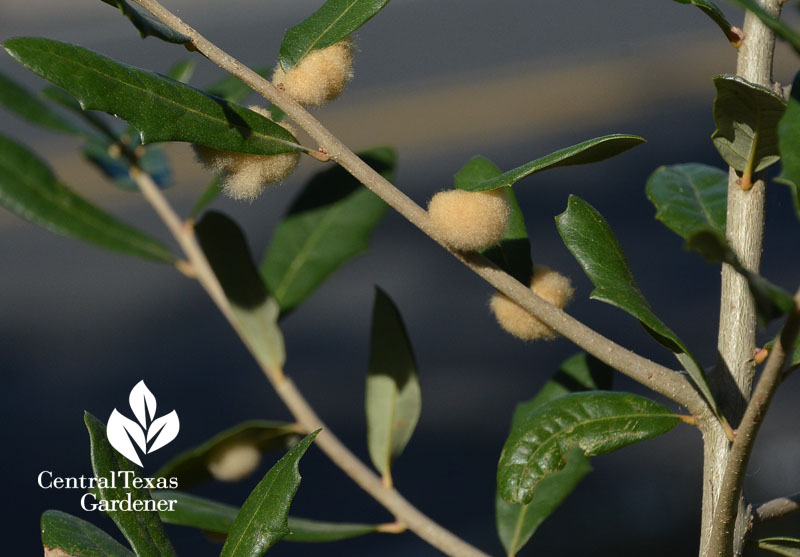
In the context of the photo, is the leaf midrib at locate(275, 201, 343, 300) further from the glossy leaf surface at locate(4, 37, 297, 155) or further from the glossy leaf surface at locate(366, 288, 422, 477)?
the glossy leaf surface at locate(4, 37, 297, 155)

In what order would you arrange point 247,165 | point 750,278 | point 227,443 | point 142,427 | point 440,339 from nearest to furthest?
point 750,278 < point 247,165 < point 142,427 < point 227,443 < point 440,339

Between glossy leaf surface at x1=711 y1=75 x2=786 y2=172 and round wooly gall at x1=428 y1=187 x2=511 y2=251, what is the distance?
16 centimetres

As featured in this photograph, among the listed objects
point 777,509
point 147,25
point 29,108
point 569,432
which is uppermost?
point 29,108

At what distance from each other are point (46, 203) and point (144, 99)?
22 centimetres

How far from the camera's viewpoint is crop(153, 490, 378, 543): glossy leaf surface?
75 cm

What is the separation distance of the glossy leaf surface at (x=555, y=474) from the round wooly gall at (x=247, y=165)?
310 millimetres

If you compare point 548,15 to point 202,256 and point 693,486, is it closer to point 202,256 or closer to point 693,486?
point 693,486

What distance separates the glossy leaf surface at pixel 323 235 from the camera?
Result: 96 centimetres

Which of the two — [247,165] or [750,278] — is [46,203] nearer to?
[247,165]

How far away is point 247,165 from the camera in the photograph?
66cm

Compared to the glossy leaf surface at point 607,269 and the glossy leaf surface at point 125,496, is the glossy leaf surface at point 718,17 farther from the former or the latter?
the glossy leaf surface at point 125,496

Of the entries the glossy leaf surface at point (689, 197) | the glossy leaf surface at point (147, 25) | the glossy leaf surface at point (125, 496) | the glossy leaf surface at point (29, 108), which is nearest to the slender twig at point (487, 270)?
the glossy leaf surface at point (147, 25)

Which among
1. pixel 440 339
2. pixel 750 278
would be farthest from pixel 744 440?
pixel 440 339

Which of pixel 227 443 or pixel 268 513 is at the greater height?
pixel 227 443
